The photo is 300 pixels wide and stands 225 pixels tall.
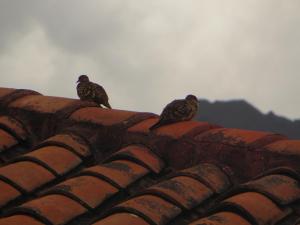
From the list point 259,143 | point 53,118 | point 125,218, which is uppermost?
point 53,118

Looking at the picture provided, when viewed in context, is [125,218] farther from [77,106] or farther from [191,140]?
[77,106]

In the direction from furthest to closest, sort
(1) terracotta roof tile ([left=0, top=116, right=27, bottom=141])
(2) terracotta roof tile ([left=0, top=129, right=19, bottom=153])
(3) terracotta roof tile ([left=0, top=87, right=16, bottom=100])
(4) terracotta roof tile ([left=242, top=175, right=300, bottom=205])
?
(3) terracotta roof tile ([left=0, top=87, right=16, bottom=100])
(1) terracotta roof tile ([left=0, top=116, right=27, bottom=141])
(2) terracotta roof tile ([left=0, top=129, right=19, bottom=153])
(4) terracotta roof tile ([left=242, top=175, right=300, bottom=205])

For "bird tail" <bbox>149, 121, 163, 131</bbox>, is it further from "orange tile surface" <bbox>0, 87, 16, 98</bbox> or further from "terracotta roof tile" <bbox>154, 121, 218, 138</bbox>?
"orange tile surface" <bbox>0, 87, 16, 98</bbox>

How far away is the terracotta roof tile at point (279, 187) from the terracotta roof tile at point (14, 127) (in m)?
1.94

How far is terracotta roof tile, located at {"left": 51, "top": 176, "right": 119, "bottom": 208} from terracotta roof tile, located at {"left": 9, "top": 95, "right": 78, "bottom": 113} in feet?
4.83

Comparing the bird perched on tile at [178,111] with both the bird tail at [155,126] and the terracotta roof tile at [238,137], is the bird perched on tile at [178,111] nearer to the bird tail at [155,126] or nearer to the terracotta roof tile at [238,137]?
the bird tail at [155,126]

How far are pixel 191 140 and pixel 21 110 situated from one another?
1.46 metres

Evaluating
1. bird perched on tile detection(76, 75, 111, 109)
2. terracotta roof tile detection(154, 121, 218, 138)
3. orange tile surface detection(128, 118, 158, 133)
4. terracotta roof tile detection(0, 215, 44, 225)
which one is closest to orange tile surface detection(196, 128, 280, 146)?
terracotta roof tile detection(154, 121, 218, 138)

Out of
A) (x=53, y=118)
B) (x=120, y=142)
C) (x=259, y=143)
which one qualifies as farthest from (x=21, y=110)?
(x=259, y=143)

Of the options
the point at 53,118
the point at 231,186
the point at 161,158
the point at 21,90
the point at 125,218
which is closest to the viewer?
the point at 125,218

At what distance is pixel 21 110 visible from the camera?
639 centimetres

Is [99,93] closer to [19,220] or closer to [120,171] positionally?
[120,171]

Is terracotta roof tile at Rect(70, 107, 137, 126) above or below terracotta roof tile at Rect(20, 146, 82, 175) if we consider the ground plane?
above

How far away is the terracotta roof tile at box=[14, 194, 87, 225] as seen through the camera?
14.4 ft
